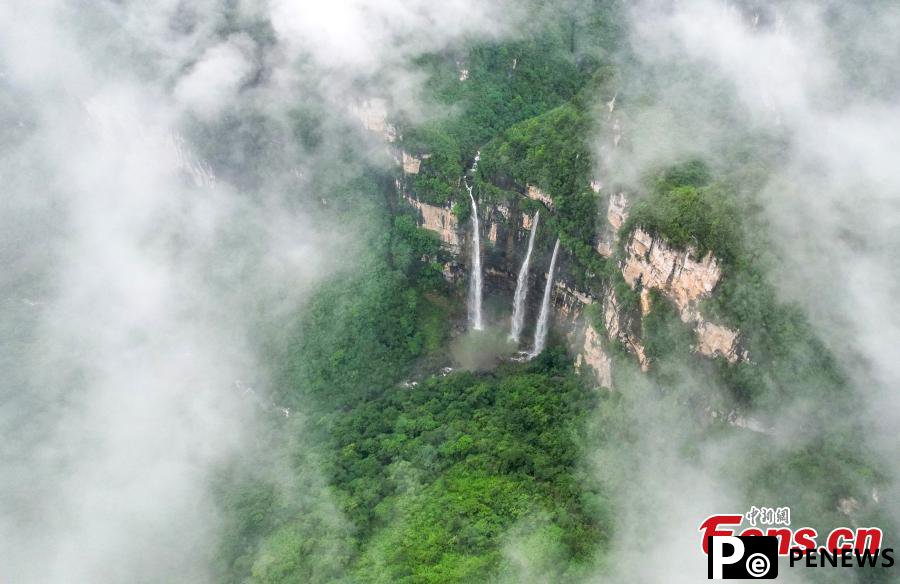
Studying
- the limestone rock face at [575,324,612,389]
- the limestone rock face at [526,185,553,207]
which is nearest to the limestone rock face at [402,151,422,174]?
the limestone rock face at [526,185,553,207]

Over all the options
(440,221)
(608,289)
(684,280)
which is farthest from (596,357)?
(440,221)

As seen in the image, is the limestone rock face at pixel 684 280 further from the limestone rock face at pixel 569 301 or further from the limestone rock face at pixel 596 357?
the limestone rock face at pixel 569 301

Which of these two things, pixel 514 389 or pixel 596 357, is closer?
pixel 596 357

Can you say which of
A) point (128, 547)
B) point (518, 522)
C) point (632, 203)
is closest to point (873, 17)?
point (632, 203)

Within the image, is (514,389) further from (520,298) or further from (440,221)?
(440,221)

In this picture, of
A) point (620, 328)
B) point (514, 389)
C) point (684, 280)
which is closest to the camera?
point (684, 280)

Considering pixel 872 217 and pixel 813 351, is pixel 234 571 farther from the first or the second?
pixel 872 217

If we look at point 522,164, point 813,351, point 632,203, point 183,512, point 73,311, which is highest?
point 522,164
